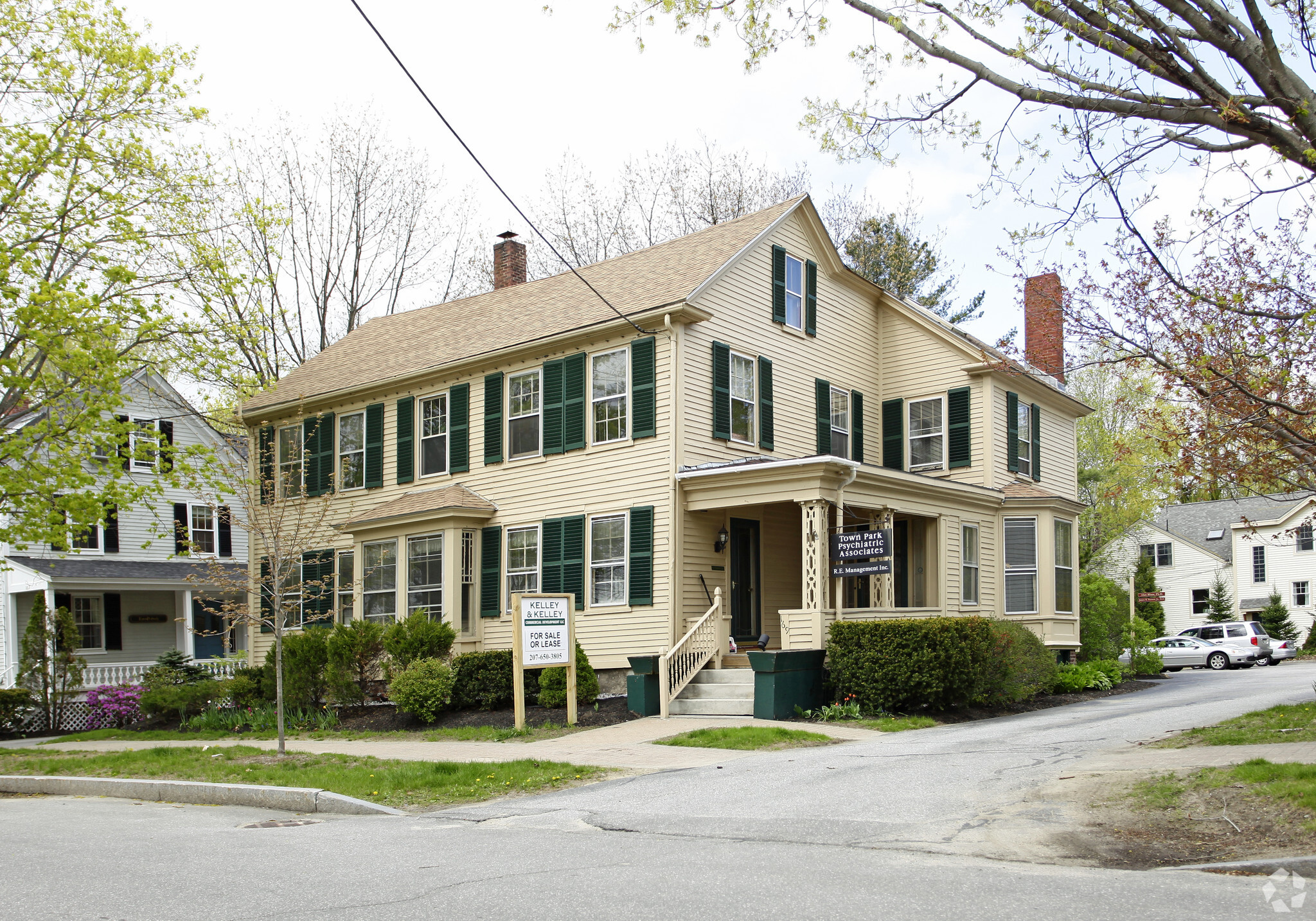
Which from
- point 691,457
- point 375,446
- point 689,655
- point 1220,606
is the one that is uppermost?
point 375,446

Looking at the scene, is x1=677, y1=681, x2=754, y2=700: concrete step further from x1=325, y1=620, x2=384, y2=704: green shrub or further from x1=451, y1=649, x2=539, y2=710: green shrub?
x1=325, y1=620, x2=384, y2=704: green shrub

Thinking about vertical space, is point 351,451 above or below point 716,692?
above

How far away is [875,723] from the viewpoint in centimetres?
1512

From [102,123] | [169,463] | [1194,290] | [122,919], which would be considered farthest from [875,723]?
[102,123]

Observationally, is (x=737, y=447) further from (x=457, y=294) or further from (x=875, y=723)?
(x=457, y=294)

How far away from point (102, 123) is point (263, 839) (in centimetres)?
1528

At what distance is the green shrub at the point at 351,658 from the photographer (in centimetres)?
1906

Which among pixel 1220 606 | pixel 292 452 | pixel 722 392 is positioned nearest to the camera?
pixel 722 392

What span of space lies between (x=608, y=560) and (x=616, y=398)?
276 cm

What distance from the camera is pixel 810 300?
859 inches

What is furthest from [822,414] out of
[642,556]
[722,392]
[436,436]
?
[436,436]

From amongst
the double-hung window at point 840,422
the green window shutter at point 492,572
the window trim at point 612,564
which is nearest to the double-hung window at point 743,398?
the window trim at point 612,564

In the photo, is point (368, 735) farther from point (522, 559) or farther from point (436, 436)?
point (436, 436)

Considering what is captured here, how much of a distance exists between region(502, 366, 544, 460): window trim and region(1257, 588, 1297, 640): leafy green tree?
34.4 meters
